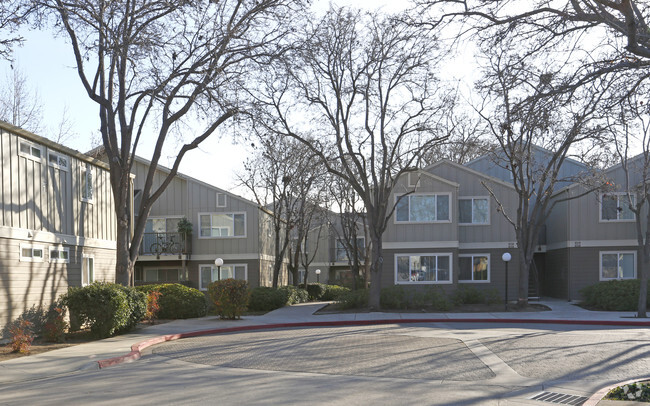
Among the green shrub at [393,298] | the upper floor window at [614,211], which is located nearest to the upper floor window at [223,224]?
the green shrub at [393,298]

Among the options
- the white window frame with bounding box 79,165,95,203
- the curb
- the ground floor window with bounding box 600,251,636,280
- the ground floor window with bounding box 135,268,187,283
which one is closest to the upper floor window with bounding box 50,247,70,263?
the white window frame with bounding box 79,165,95,203

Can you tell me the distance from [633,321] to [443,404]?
15.8 metres

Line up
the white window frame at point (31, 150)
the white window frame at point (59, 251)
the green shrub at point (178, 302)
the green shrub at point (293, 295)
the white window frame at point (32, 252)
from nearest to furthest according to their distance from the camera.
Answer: the white window frame at point (32, 252) → the white window frame at point (31, 150) → the white window frame at point (59, 251) → the green shrub at point (178, 302) → the green shrub at point (293, 295)

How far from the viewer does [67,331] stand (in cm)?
1839

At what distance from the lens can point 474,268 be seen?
31.3 metres

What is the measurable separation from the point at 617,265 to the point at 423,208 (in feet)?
30.2

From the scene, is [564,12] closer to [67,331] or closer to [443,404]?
[443,404]

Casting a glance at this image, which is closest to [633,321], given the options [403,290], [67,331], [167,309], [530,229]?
[530,229]

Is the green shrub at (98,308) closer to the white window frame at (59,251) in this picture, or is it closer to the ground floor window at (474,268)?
the white window frame at (59,251)

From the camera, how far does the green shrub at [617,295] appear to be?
26.2m

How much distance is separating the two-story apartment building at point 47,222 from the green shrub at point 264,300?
752 centimetres

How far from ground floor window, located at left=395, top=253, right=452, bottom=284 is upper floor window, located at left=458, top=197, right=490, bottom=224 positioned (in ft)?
8.12

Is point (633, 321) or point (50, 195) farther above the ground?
point (50, 195)

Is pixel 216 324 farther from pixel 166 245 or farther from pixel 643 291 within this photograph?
pixel 643 291
